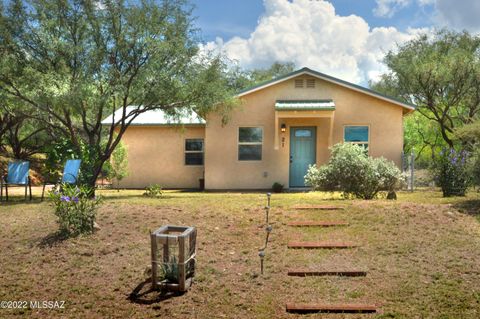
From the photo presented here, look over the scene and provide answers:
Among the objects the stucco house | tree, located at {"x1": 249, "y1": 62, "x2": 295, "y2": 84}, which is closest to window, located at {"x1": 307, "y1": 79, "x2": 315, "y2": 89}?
the stucco house

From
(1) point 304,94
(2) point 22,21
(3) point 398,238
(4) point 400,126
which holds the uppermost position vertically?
(2) point 22,21

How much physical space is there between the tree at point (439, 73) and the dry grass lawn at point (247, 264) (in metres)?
10.8

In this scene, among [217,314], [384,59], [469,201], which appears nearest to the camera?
[217,314]

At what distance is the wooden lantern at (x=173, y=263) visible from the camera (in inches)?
189

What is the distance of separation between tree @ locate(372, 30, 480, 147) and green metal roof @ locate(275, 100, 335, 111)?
196 inches

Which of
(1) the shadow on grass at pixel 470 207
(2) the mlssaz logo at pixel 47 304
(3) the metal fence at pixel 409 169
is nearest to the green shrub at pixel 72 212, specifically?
(2) the mlssaz logo at pixel 47 304

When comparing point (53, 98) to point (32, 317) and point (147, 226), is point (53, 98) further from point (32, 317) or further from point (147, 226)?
point (32, 317)

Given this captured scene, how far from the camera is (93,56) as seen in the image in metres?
11.5

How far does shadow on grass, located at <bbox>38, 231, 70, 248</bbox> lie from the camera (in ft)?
20.5

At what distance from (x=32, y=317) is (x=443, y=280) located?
455 cm

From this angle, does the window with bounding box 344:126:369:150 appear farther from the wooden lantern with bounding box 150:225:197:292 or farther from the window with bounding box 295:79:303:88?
the wooden lantern with bounding box 150:225:197:292

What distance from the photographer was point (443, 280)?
5.05 m

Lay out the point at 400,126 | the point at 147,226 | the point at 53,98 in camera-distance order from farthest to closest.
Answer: the point at 400,126, the point at 53,98, the point at 147,226

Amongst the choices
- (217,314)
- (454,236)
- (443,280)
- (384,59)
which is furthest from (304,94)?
(217,314)
